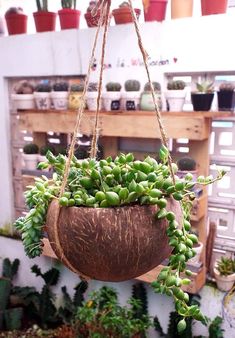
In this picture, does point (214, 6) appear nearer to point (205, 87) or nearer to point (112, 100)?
point (205, 87)

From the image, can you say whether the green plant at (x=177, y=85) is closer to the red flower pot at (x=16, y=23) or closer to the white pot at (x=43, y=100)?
the white pot at (x=43, y=100)

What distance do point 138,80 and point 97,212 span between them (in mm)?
1765

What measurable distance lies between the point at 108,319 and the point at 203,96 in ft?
4.76

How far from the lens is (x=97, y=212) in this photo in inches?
26.6

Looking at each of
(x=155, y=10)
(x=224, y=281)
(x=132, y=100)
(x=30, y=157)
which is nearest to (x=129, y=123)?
(x=132, y=100)

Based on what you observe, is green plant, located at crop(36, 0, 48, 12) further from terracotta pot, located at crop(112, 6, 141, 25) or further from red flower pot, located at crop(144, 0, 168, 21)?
red flower pot, located at crop(144, 0, 168, 21)

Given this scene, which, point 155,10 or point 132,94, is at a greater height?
point 155,10

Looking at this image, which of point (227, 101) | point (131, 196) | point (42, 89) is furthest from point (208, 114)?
point (131, 196)

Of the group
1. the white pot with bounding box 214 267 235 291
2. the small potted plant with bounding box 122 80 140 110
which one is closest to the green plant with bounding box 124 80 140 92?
the small potted plant with bounding box 122 80 140 110

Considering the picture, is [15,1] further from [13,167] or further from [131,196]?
[131,196]

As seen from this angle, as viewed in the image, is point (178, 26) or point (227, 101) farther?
point (178, 26)

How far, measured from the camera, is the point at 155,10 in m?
2.18

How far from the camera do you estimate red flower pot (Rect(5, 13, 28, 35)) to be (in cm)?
270

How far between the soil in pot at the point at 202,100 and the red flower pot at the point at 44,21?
120 centimetres
